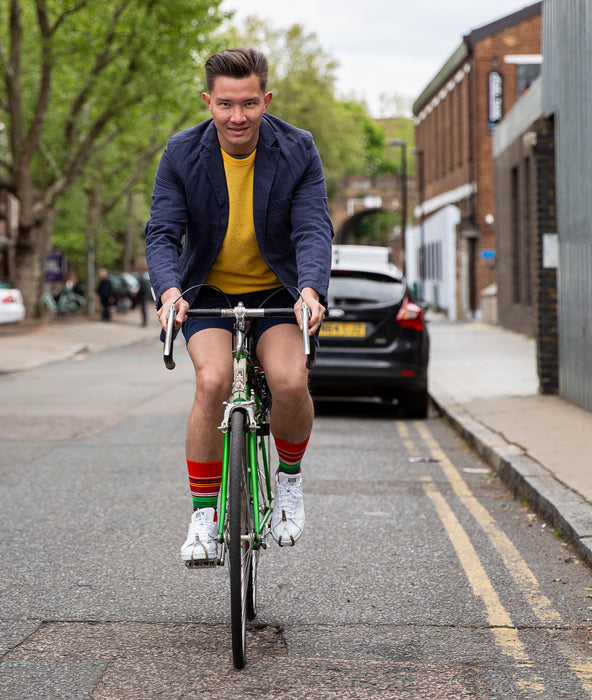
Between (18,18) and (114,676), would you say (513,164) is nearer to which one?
(18,18)

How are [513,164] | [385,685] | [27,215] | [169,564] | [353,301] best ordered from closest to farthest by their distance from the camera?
1. [385,685]
2. [169,564]
3. [353,301]
4. [513,164]
5. [27,215]

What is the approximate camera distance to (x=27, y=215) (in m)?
30.0

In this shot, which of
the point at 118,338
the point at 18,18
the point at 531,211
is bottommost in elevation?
the point at 118,338

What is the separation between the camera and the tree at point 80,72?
1113 inches

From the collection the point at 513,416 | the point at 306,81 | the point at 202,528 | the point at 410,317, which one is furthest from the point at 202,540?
the point at 306,81

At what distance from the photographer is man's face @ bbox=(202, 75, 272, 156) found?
12.8ft

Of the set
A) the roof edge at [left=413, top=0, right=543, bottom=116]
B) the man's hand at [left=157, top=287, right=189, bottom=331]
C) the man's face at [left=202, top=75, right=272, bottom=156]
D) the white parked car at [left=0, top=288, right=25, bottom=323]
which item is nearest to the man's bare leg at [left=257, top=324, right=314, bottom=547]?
the man's hand at [left=157, top=287, right=189, bottom=331]

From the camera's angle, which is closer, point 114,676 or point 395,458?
point 114,676

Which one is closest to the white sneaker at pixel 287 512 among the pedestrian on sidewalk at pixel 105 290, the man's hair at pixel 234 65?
the man's hair at pixel 234 65

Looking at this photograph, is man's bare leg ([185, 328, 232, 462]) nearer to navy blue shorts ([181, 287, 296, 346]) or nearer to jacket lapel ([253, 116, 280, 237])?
navy blue shorts ([181, 287, 296, 346])

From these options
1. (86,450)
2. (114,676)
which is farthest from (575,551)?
(86,450)

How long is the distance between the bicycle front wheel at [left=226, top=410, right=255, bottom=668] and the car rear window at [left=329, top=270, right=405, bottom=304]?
7667 millimetres

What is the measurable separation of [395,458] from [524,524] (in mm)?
2719

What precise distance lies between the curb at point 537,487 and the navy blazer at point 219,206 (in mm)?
2260
